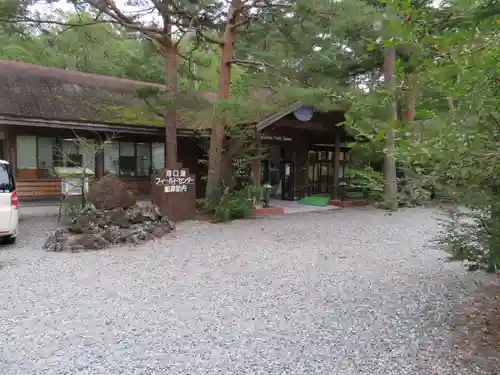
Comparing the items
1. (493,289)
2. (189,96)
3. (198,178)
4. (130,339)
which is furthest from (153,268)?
(198,178)

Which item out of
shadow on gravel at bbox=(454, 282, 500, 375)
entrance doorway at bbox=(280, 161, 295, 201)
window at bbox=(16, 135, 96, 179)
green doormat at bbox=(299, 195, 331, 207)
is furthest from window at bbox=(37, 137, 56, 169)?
shadow on gravel at bbox=(454, 282, 500, 375)

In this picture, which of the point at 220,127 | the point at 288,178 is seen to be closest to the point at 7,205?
the point at 220,127

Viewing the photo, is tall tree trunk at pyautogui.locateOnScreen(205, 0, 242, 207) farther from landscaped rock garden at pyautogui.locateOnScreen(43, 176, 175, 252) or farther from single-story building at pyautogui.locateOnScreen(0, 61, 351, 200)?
landscaped rock garden at pyautogui.locateOnScreen(43, 176, 175, 252)

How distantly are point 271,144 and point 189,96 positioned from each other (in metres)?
5.56

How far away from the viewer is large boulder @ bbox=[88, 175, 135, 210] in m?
7.66

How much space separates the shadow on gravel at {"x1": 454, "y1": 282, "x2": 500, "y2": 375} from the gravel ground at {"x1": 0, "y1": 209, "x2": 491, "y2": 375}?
115mm

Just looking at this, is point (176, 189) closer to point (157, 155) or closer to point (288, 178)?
point (157, 155)

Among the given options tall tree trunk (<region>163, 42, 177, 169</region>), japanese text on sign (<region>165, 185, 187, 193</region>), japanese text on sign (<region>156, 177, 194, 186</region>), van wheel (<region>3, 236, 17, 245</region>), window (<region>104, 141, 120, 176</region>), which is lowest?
van wheel (<region>3, 236, 17, 245</region>)

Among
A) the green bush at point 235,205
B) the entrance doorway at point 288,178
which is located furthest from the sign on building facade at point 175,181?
the entrance doorway at point 288,178

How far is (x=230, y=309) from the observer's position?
405cm

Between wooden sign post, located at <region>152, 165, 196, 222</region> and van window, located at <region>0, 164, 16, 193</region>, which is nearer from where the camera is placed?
van window, located at <region>0, 164, 16, 193</region>

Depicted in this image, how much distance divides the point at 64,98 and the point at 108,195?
7214 mm

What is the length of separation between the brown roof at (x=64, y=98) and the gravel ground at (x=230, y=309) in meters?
5.61

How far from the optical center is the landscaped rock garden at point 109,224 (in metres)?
6.78
